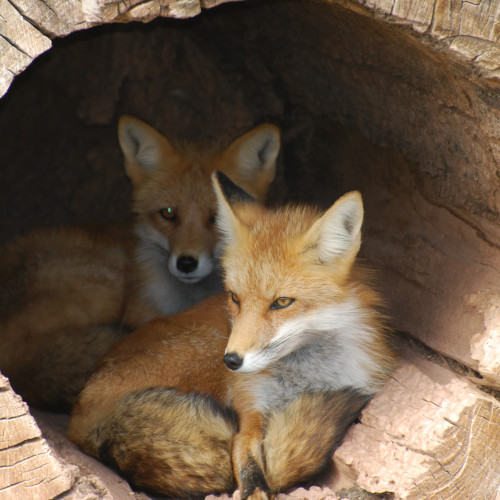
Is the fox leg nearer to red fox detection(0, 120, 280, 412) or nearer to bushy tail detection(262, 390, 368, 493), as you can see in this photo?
bushy tail detection(262, 390, 368, 493)

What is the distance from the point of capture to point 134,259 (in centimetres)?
389

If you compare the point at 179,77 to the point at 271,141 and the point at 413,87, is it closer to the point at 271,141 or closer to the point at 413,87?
the point at 271,141

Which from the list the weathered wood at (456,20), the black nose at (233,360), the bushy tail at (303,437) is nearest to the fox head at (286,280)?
the black nose at (233,360)

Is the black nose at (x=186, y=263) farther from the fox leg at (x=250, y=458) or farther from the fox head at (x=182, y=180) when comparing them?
the fox leg at (x=250, y=458)

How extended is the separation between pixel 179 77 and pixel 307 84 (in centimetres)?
126

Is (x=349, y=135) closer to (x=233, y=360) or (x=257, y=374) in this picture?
(x=257, y=374)

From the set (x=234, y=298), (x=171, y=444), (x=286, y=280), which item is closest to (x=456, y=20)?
(x=286, y=280)

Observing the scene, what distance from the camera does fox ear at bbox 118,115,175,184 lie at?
3625 mm

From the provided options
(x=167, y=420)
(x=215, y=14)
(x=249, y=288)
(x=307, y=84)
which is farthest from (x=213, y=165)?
(x=167, y=420)

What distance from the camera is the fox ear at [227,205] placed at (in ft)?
8.92

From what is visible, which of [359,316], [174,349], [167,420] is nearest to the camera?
[167,420]

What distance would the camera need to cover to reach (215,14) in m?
4.14

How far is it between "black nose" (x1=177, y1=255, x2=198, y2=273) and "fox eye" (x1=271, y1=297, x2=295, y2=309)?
39.5 inches

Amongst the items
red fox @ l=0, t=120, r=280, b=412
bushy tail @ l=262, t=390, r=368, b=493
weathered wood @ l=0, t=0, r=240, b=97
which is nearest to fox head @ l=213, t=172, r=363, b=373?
bushy tail @ l=262, t=390, r=368, b=493
